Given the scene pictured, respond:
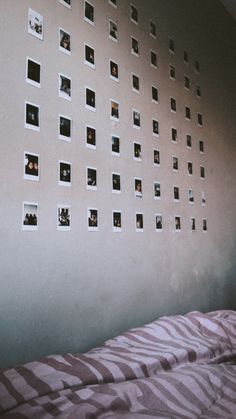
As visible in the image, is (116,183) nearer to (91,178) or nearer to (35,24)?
(91,178)

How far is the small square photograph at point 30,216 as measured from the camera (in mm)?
1284

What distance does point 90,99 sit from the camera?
1.63 meters

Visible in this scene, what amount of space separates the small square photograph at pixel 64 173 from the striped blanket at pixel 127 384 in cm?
65

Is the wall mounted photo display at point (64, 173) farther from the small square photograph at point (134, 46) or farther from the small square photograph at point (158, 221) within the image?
the small square photograph at point (134, 46)

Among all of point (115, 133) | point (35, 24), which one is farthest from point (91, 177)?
point (35, 24)

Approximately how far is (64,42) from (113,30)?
1.35 feet

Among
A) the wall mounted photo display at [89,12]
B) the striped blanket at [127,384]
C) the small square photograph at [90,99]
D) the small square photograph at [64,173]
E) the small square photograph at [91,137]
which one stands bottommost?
the striped blanket at [127,384]

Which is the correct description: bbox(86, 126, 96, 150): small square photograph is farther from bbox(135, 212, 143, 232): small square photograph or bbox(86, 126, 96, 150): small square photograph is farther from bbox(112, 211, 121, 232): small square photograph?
bbox(135, 212, 143, 232): small square photograph

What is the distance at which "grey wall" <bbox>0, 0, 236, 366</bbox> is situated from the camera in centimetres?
128

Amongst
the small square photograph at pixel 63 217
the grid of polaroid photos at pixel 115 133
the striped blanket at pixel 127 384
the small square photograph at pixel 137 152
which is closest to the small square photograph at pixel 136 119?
the grid of polaroid photos at pixel 115 133

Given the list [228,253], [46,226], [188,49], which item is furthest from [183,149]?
[46,226]

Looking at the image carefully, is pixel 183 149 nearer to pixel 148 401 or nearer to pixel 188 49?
pixel 188 49

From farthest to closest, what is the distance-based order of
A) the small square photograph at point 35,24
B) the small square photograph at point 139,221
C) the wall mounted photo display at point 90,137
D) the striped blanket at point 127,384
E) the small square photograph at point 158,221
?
1. the small square photograph at point 158,221
2. the small square photograph at point 139,221
3. the wall mounted photo display at point 90,137
4. the small square photograph at point 35,24
5. the striped blanket at point 127,384

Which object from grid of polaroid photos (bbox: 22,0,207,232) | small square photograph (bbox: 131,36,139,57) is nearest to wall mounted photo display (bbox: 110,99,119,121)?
grid of polaroid photos (bbox: 22,0,207,232)
